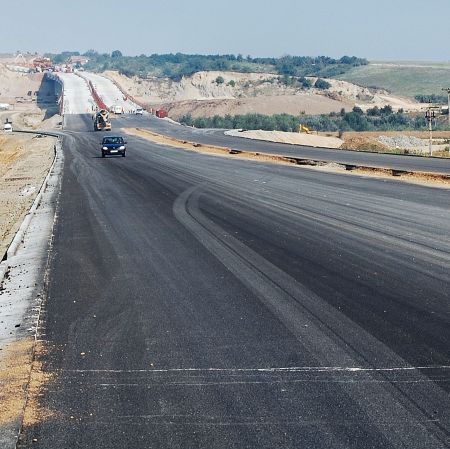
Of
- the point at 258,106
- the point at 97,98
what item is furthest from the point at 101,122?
the point at 258,106

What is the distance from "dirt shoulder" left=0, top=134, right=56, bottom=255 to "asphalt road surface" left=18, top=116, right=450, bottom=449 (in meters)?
3.42

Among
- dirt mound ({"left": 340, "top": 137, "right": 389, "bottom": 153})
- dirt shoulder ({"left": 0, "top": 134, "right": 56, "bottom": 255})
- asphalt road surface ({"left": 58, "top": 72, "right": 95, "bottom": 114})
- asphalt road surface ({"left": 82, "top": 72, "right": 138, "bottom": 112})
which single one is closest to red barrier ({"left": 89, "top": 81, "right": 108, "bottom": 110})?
asphalt road surface ({"left": 58, "top": 72, "right": 95, "bottom": 114})

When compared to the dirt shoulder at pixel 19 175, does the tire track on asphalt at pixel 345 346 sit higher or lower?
higher

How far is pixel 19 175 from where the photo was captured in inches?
1981

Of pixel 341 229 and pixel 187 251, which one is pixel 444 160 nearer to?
pixel 341 229

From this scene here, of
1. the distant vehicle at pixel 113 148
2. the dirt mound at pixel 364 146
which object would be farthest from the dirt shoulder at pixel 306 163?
the dirt mound at pixel 364 146

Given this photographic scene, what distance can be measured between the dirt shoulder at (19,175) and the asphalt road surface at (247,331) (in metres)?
3.42

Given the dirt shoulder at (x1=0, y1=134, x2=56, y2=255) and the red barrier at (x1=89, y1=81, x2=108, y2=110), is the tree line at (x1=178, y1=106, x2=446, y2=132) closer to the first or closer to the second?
Answer: the red barrier at (x1=89, y1=81, x2=108, y2=110)

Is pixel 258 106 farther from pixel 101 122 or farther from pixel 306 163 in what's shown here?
pixel 306 163

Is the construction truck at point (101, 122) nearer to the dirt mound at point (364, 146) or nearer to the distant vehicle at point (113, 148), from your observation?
the dirt mound at point (364, 146)

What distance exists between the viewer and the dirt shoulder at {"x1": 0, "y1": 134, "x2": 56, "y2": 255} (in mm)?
28317

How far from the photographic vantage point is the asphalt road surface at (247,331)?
828cm

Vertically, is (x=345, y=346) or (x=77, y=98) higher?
(x=77, y=98)

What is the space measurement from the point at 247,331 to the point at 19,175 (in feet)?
133
